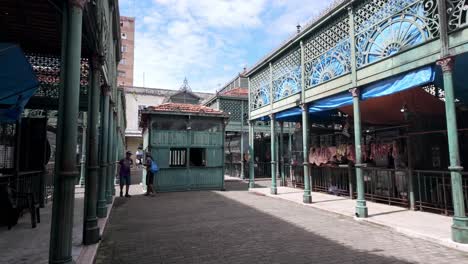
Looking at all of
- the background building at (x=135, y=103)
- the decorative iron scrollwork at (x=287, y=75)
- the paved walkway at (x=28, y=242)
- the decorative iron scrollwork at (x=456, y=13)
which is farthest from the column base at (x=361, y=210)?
the background building at (x=135, y=103)

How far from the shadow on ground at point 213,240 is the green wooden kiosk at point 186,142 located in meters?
4.41

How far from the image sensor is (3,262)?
14.6 feet

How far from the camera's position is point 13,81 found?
6.47 meters

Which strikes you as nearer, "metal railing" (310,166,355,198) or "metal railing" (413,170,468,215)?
"metal railing" (413,170,468,215)

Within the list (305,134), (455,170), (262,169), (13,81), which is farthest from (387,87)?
(262,169)

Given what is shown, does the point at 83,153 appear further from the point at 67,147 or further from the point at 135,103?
→ the point at 135,103

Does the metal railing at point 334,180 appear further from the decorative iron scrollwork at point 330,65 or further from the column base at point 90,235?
the column base at point 90,235

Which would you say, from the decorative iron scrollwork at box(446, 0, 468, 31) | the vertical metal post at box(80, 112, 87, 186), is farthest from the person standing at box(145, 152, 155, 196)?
the decorative iron scrollwork at box(446, 0, 468, 31)

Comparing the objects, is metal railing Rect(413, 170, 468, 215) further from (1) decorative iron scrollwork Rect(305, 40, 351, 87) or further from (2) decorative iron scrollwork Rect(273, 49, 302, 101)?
(2) decorative iron scrollwork Rect(273, 49, 302, 101)

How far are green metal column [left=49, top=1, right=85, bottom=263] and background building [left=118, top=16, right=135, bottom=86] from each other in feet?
188

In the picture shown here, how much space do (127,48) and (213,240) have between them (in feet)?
197

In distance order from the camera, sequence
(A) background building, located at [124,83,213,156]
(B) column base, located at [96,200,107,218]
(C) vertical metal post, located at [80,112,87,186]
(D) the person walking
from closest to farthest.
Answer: (B) column base, located at [96,200,107,218] < (D) the person walking < (C) vertical metal post, located at [80,112,87,186] < (A) background building, located at [124,83,213,156]

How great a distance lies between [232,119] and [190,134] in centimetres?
688

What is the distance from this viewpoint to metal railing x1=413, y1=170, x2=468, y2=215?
7602 millimetres
